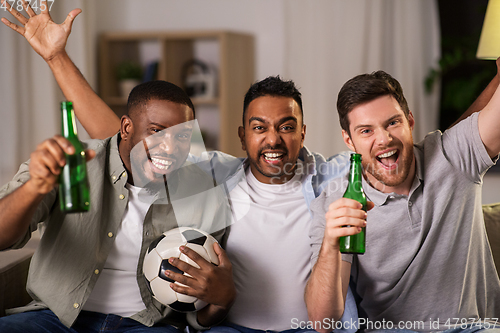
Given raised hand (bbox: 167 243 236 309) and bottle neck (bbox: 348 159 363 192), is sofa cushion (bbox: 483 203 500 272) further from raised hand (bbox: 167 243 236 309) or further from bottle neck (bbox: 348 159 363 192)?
raised hand (bbox: 167 243 236 309)

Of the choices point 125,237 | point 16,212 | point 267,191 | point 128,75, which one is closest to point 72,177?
point 16,212

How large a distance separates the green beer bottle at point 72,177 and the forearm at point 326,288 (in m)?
0.63

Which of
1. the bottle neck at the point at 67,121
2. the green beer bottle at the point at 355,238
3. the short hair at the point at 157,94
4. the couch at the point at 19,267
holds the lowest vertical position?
the couch at the point at 19,267

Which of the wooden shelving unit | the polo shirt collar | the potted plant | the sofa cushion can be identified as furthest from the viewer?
the potted plant

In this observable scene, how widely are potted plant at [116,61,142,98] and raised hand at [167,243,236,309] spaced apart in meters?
2.71

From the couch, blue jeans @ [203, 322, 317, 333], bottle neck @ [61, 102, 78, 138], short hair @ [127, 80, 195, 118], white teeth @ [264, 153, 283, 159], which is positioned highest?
short hair @ [127, 80, 195, 118]

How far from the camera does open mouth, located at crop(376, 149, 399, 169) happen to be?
54.4 inches

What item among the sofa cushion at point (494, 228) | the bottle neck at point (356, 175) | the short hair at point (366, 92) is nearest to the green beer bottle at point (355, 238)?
the bottle neck at point (356, 175)

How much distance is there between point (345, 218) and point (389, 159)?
0.42 metres

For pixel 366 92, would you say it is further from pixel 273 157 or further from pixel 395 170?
pixel 273 157

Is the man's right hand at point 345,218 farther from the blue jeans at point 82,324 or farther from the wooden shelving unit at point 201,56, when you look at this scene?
the wooden shelving unit at point 201,56

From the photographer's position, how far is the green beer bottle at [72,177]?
3.00ft

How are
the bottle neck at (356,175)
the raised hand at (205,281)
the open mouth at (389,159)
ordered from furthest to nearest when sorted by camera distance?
the open mouth at (389,159) → the raised hand at (205,281) → the bottle neck at (356,175)

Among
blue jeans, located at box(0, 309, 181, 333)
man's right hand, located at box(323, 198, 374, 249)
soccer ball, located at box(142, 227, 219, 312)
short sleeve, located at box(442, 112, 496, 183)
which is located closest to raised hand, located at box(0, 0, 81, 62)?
soccer ball, located at box(142, 227, 219, 312)
